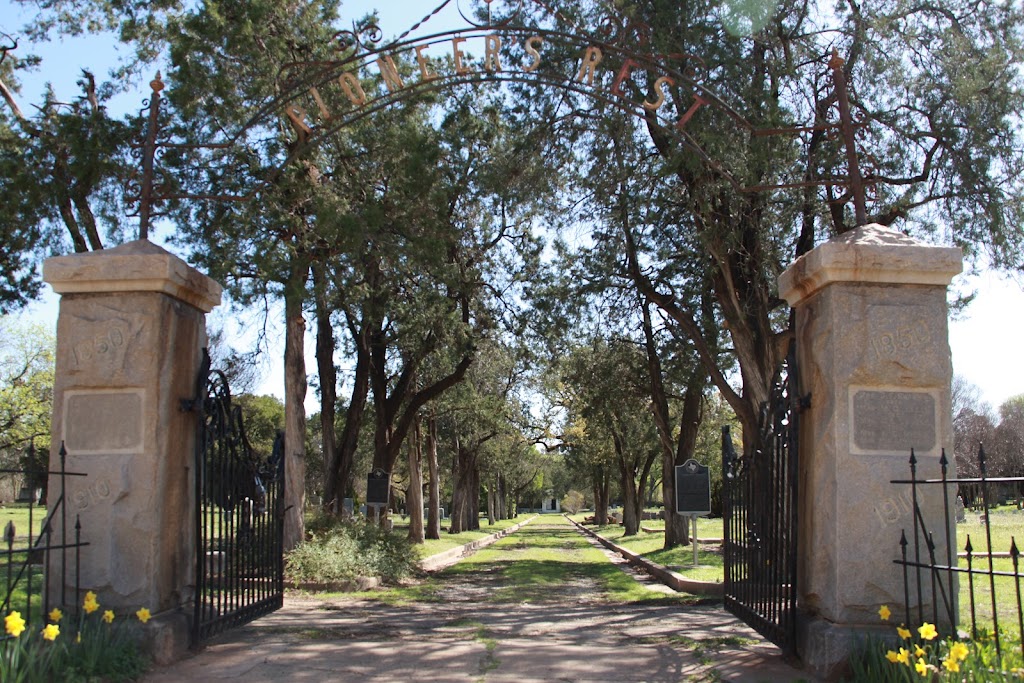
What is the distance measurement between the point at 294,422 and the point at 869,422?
1160 cm

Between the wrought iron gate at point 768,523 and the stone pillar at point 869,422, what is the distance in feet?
0.42

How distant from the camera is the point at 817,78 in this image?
14508 millimetres

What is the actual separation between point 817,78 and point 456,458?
28.2m

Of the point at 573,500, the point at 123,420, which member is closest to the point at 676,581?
the point at 123,420

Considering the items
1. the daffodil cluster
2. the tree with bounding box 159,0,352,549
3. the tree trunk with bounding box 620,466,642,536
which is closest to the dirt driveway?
the daffodil cluster

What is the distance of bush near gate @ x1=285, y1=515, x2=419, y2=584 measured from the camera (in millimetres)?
14353

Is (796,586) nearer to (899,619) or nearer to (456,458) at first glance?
(899,619)

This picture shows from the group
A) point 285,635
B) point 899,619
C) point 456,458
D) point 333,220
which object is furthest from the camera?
point 456,458

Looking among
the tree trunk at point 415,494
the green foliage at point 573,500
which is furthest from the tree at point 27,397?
the green foliage at point 573,500

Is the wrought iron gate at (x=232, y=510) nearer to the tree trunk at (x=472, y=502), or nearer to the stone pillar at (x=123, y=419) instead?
the stone pillar at (x=123, y=419)

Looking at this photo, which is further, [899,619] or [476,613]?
[476,613]

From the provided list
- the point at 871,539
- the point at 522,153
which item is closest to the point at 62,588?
the point at 871,539

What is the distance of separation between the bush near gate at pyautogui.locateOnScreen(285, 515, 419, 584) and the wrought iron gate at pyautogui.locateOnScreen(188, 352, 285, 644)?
5.81m

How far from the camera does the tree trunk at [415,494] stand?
29.0 m
